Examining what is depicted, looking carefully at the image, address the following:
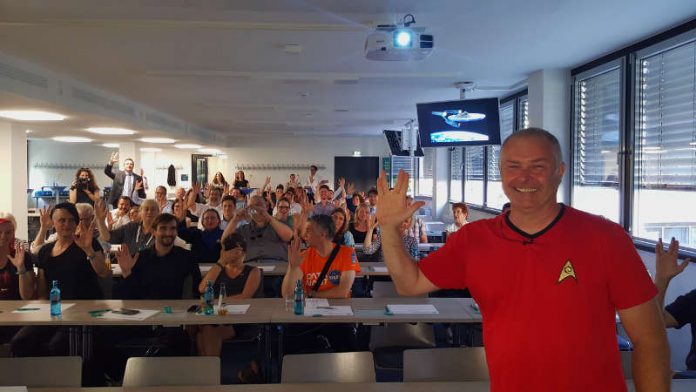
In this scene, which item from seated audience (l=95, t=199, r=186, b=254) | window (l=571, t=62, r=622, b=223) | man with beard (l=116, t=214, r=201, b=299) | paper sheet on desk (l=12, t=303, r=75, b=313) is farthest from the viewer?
seated audience (l=95, t=199, r=186, b=254)

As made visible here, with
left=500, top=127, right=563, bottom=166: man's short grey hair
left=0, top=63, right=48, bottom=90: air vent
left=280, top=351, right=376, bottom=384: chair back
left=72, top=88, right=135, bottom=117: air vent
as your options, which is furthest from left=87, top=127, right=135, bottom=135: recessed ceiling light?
left=500, top=127, right=563, bottom=166: man's short grey hair

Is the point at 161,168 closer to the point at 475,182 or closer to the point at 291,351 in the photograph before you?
the point at 475,182

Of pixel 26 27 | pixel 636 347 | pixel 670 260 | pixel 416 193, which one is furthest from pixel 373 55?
pixel 416 193

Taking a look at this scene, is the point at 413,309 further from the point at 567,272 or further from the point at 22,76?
the point at 22,76

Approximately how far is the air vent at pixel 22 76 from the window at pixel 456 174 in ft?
26.8

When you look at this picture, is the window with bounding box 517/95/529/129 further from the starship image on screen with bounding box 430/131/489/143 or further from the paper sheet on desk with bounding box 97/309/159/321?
the paper sheet on desk with bounding box 97/309/159/321

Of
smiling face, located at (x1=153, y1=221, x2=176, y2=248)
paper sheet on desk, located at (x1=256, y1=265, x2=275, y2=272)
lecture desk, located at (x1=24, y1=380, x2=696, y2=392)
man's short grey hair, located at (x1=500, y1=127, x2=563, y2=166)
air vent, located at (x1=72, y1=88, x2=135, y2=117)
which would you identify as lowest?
lecture desk, located at (x1=24, y1=380, x2=696, y2=392)

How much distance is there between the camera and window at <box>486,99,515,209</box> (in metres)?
9.19

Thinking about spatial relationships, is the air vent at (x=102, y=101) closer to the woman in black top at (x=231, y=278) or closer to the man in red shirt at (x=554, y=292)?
the woman in black top at (x=231, y=278)

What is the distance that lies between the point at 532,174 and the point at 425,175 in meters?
15.3

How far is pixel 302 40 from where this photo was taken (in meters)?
5.17

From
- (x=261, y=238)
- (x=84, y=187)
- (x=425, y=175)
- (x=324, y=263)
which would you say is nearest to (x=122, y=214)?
(x=84, y=187)

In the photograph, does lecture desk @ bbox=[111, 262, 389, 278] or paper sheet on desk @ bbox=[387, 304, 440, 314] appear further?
lecture desk @ bbox=[111, 262, 389, 278]

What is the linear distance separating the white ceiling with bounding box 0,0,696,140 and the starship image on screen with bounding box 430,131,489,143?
2.47 ft
